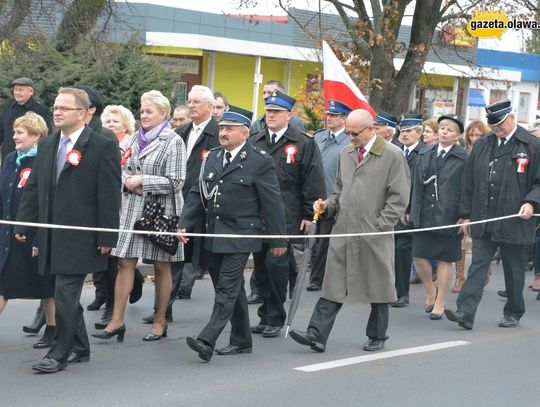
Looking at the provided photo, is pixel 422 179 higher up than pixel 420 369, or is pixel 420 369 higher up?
pixel 422 179

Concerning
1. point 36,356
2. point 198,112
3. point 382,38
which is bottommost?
point 36,356

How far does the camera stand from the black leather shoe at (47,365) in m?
7.22

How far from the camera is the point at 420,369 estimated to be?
7.94m

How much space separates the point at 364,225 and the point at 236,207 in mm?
1041

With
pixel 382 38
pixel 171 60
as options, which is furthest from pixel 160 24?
pixel 382 38

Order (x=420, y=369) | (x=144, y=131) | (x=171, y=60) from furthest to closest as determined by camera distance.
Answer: (x=171, y=60)
(x=144, y=131)
(x=420, y=369)

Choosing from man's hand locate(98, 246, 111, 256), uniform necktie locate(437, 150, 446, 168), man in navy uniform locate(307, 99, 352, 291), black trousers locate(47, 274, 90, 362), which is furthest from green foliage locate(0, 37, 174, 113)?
black trousers locate(47, 274, 90, 362)

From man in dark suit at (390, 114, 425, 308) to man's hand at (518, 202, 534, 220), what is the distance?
1.65 metres

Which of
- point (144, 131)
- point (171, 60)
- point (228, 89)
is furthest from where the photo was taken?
point (228, 89)

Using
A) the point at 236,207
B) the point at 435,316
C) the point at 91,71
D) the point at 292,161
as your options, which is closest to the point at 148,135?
the point at 236,207

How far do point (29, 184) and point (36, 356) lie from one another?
1.28 m

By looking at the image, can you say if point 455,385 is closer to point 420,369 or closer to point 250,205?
point 420,369

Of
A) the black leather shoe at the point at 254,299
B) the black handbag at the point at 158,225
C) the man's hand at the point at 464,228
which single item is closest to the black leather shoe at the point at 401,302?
the man's hand at the point at 464,228

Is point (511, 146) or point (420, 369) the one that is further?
point (511, 146)
